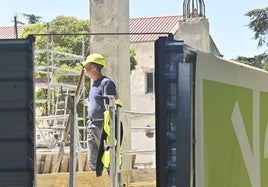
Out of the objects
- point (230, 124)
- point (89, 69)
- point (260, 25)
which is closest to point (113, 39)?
point (89, 69)

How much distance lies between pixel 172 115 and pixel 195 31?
31.0 ft

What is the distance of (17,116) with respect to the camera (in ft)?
11.1

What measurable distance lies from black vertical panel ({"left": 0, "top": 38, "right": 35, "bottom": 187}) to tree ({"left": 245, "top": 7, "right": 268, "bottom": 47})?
88.9ft

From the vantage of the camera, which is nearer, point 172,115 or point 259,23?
point 172,115

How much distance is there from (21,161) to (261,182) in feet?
8.20

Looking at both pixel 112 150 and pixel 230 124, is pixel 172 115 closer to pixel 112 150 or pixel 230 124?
pixel 230 124

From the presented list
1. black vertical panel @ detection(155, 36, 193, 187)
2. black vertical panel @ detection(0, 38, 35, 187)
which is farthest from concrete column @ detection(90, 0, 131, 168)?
black vertical panel @ detection(0, 38, 35, 187)

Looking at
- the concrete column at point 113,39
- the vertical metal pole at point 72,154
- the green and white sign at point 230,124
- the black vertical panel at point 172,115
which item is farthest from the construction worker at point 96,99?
the black vertical panel at point 172,115

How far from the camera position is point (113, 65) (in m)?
10.4

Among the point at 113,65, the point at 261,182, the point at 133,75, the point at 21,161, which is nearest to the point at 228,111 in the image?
the point at 261,182

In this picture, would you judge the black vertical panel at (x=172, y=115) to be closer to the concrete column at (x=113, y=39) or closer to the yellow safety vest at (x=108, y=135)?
the yellow safety vest at (x=108, y=135)

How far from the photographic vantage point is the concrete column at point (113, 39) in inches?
404

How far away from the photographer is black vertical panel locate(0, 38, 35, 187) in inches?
132

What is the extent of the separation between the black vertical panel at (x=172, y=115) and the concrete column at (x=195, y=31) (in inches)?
357
